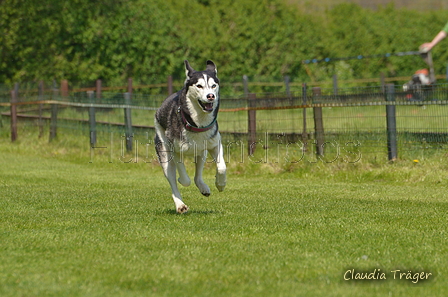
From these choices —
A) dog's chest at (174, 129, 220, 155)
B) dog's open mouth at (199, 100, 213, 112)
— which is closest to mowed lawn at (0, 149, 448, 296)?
dog's chest at (174, 129, 220, 155)

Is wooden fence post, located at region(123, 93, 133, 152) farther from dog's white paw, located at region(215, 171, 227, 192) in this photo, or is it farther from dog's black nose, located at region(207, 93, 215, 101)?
dog's black nose, located at region(207, 93, 215, 101)

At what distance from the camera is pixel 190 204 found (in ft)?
33.2

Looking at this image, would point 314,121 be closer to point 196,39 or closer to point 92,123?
point 92,123

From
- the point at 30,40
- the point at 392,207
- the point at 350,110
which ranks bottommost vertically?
the point at 392,207

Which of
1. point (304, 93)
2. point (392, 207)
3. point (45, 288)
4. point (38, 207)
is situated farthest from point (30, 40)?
point (45, 288)

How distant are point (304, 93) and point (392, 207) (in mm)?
5626

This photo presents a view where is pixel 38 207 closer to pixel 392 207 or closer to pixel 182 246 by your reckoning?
pixel 182 246

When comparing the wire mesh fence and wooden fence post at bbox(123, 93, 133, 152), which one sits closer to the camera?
the wire mesh fence

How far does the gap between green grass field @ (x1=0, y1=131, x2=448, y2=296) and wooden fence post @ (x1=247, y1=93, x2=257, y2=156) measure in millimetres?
2222

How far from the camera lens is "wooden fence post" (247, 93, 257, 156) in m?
15.5

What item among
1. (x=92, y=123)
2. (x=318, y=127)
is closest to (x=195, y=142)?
(x=318, y=127)

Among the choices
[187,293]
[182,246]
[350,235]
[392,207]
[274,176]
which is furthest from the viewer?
[274,176]

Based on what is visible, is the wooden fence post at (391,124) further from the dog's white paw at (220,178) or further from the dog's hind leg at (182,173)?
the dog's hind leg at (182,173)

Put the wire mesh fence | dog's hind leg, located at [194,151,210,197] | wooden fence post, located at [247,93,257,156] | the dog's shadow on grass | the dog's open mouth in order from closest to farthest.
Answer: the dog's open mouth < dog's hind leg, located at [194,151,210,197] < the dog's shadow on grass < the wire mesh fence < wooden fence post, located at [247,93,257,156]
